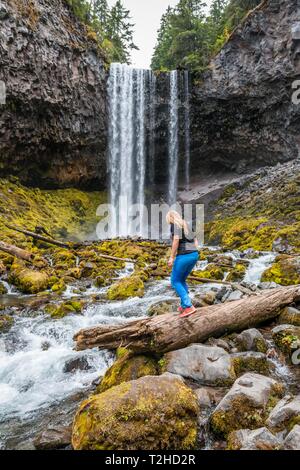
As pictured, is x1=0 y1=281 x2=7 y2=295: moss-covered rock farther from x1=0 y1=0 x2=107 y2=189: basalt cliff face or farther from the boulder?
x1=0 y1=0 x2=107 y2=189: basalt cliff face

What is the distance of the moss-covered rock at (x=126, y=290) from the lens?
9.95 meters

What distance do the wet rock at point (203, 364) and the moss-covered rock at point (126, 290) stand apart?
5157 mm

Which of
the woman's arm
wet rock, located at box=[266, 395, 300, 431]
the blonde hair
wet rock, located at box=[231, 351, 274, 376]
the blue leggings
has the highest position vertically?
the blonde hair

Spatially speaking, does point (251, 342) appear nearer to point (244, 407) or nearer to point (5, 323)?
point (244, 407)

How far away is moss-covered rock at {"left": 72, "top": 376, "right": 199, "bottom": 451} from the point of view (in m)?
3.23

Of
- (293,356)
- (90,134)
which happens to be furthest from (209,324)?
(90,134)

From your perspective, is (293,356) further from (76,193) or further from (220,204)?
(76,193)

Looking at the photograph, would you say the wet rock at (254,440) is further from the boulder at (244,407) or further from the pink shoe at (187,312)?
the pink shoe at (187,312)

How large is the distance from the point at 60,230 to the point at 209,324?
64.7 ft

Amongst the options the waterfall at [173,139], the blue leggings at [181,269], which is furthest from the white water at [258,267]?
the waterfall at [173,139]

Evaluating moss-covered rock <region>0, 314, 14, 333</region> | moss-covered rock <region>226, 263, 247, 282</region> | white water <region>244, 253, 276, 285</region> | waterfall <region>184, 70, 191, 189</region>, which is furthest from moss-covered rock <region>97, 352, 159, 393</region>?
waterfall <region>184, 70, 191, 189</region>

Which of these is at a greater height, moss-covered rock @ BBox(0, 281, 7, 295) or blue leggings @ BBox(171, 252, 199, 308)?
blue leggings @ BBox(171, 252, 199, 308)

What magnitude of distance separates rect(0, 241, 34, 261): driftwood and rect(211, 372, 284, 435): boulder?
10.4 meters
